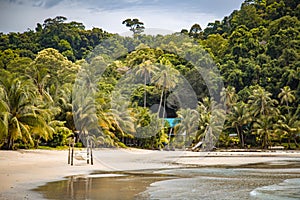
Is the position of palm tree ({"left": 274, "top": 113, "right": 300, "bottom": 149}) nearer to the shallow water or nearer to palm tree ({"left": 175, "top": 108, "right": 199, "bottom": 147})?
palm tree ({"left": 175, "top": 108, "right": 199, "bottom": 147})

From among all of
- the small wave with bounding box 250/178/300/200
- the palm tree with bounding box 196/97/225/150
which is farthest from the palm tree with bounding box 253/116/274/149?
the small wave with bounding box 250/178/300/200

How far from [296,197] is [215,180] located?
176 inches

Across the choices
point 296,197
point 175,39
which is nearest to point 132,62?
point 175,39

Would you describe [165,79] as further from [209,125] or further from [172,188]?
[172,188]

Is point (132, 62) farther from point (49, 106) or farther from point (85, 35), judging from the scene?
point (49, 106)

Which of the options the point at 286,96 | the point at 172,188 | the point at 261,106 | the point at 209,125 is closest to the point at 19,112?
the point at 172,188

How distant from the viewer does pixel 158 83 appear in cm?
5794

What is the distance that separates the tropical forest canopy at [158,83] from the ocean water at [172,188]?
12.2 metres

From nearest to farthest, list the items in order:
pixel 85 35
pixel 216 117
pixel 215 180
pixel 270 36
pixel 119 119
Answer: pixel 215 180 → pixel 119 119 → pixel 216 117 → pixel 270 36 → pixel 85 35

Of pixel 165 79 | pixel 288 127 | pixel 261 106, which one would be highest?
pixel 165 79

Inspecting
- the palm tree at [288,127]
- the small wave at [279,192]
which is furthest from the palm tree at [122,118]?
the small wave at [279,192]

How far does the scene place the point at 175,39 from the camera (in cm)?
7469

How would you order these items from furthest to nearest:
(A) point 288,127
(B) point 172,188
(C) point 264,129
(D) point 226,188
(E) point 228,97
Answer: (E) point 228,97 < (C) point 264,129 < (A) point 288,127 < (D) point 226,188 < (B) point 172,188

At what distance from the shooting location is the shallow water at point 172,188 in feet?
40.5
